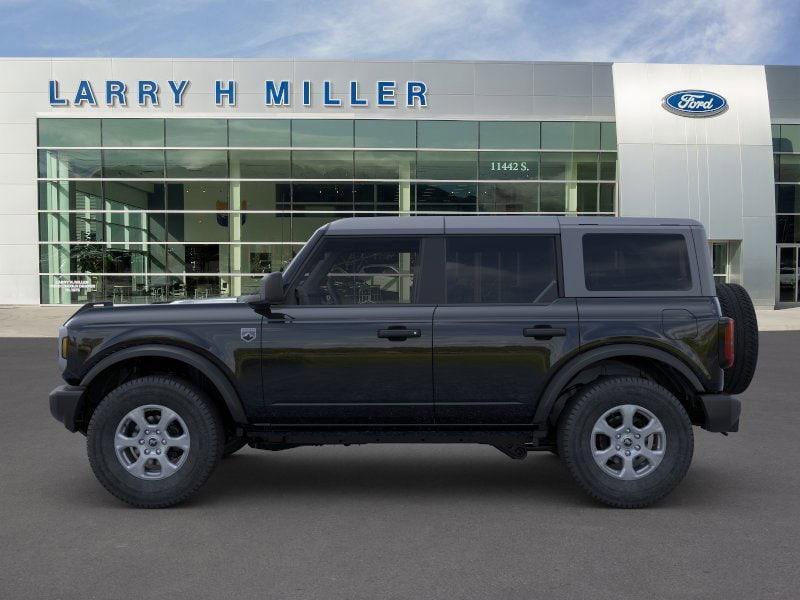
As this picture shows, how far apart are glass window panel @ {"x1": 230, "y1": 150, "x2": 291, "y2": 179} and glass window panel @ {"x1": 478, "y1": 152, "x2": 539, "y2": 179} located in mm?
6929

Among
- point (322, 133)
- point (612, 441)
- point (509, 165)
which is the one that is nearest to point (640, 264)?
point (612, 441)

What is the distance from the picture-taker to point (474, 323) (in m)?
5.29

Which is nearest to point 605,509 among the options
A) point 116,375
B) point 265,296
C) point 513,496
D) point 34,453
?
point 513,496

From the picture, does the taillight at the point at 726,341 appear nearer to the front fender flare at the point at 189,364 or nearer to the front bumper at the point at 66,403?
the front fender flare at the point at 189,364

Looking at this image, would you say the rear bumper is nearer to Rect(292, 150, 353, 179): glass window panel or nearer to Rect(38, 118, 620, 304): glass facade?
Rect(38, 118, 620, 304): glass facade

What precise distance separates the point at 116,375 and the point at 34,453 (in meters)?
1.93

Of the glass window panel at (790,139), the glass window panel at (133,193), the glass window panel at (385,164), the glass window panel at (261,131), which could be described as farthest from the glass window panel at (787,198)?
the glass window panel at (133,193)

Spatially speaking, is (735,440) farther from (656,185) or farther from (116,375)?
(656,185)

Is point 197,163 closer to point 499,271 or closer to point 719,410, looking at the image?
point 499,271

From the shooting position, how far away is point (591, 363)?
5305mm

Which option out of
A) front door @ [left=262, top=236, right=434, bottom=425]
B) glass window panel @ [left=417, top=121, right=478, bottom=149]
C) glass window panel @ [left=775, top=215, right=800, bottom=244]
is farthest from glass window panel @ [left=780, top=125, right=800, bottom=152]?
front door @ [left=262, top=236, right=434, bottom=425]

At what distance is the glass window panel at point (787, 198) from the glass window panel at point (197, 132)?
1992cm

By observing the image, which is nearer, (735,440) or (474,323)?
(474,323)

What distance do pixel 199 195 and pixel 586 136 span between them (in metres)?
13.8
